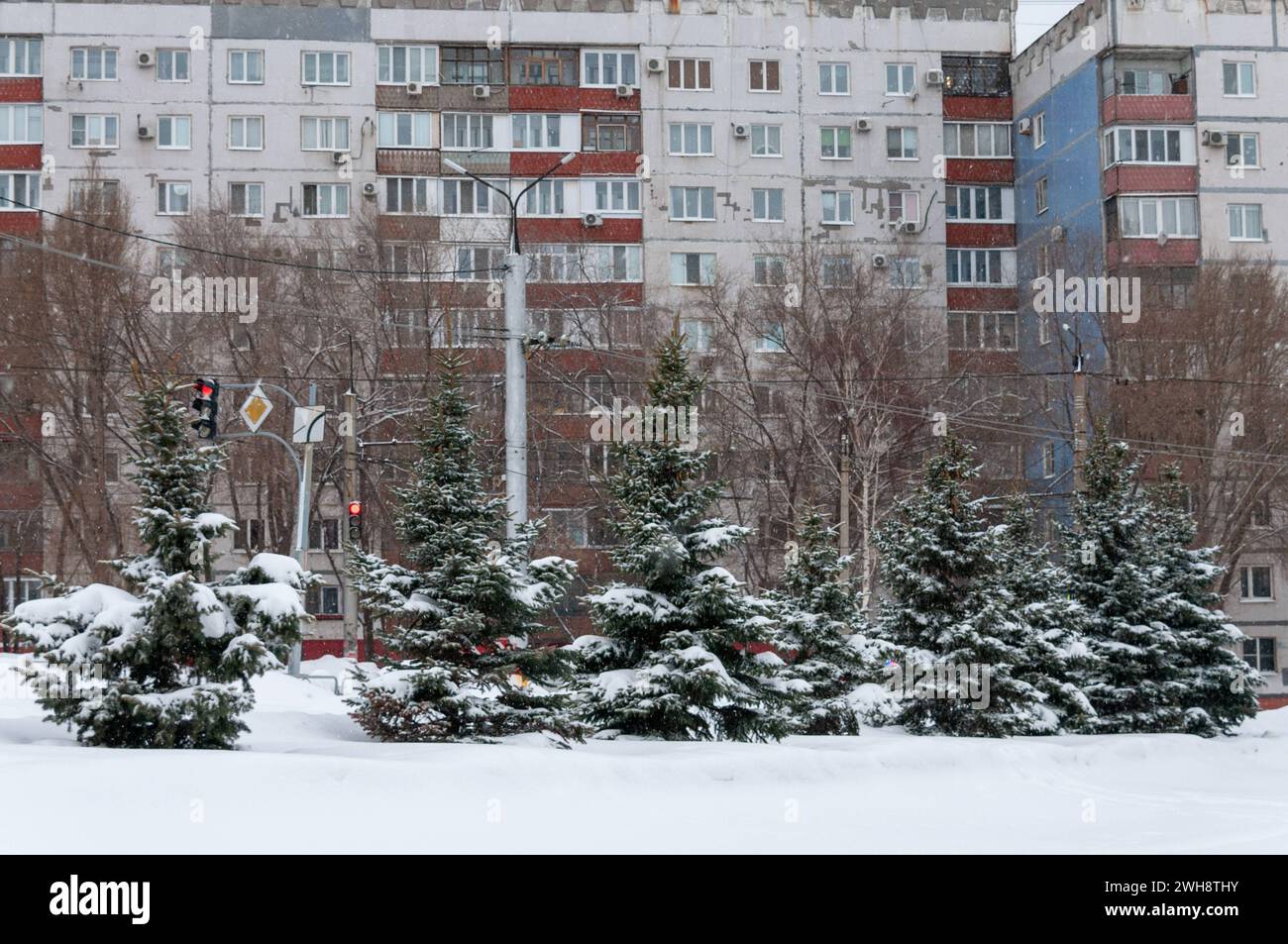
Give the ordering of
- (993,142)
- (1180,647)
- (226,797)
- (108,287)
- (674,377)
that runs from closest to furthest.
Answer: (226,797), (674,377), (1180,647), (108,287), (993,142)

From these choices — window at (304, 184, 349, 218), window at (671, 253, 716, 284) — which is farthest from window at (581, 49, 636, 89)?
window at (304, 184, 349, 218)

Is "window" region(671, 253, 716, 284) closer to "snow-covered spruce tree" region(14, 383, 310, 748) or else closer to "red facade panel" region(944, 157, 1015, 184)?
"red facade panel" region(944, 157, 1015, 184)

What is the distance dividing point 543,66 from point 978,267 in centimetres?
1873

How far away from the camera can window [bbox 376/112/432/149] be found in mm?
55438

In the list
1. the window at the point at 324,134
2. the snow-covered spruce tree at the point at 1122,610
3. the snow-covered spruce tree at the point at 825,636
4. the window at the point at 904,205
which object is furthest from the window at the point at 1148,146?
the snow-covered spruce tree at the point at 825,636

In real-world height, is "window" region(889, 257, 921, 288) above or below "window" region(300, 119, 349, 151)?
below

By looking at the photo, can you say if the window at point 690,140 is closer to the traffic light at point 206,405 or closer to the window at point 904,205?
the window at point 904,205

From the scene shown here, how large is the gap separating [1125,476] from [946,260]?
106 ft

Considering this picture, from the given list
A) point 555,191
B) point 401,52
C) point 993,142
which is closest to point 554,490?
point 555,191

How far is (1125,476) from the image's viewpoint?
2752 centimetres

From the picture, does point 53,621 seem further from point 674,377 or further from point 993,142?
point 993,142

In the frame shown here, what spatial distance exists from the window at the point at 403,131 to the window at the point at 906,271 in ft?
58.8

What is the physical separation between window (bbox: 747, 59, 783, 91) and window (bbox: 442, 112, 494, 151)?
34.9 ft

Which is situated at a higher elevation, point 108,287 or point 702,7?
point 702,7
